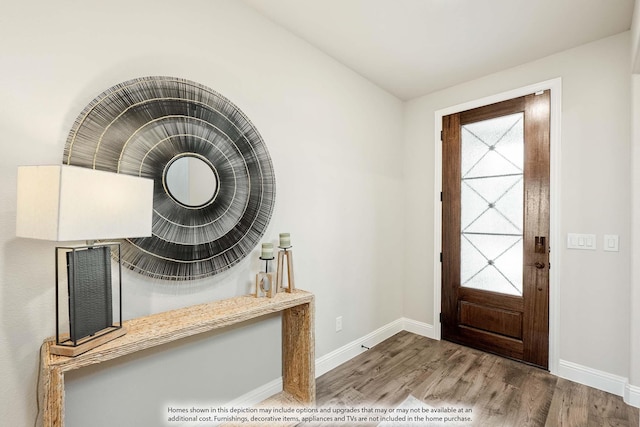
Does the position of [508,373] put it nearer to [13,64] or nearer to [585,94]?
[585,94]

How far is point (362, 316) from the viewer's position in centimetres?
286

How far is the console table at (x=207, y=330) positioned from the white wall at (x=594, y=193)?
208 cm

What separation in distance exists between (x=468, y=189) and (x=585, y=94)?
1102mm

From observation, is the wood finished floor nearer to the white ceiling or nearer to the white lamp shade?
the white lamp shade

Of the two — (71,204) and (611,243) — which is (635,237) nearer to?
(611,243)

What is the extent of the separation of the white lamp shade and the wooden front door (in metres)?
2.82

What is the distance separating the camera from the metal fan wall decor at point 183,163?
143cm

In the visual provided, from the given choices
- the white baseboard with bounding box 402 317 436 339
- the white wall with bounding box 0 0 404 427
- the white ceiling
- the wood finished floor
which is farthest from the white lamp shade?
the white baseboard with bounding box 402 317 436 339

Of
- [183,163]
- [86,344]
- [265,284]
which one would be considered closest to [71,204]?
[86,344]

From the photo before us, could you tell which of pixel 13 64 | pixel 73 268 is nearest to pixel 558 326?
pixel 73 268

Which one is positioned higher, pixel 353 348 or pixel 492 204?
pixel 492 204

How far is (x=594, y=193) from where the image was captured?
2.29 metres

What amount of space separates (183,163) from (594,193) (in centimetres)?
291

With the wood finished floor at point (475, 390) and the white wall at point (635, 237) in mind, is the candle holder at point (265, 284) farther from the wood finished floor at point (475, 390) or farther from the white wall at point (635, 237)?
the white wall at point (635, 237)
